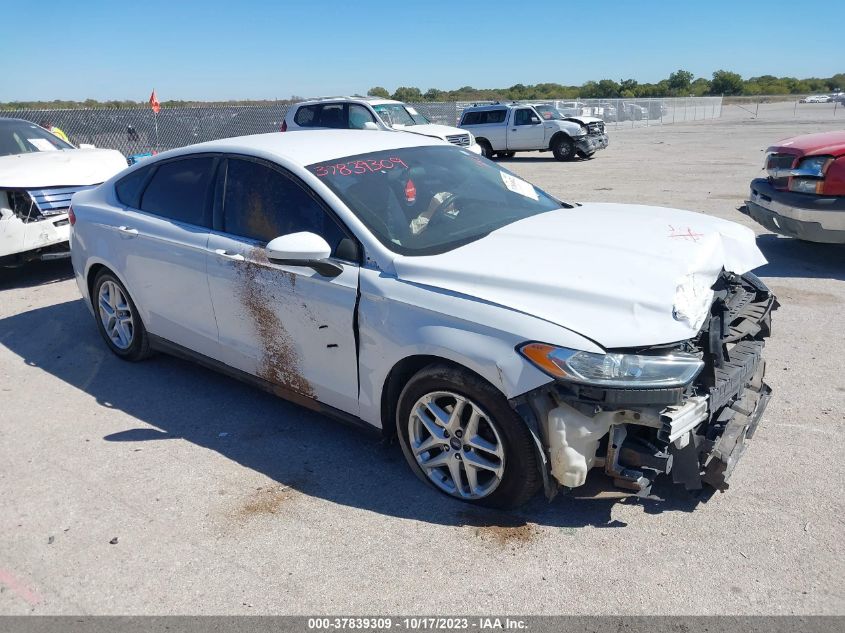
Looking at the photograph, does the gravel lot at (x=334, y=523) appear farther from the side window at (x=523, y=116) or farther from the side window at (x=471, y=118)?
the side window at (x=471, y=118)

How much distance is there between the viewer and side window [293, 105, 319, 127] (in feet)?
53.3

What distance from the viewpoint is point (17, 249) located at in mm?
7391

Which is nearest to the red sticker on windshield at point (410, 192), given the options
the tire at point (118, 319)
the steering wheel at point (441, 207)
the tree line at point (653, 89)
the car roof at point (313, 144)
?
the steering wheel at point (441, 207)

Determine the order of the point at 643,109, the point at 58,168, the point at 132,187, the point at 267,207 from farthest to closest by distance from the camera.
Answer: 1. the point at 643,109
2. the point at 58,168
3. the point at 132,187
4. the point at 267,207

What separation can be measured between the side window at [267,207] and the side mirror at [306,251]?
5.8 inches

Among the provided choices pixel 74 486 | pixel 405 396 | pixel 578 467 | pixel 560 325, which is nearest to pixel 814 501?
A: pixel 578 467

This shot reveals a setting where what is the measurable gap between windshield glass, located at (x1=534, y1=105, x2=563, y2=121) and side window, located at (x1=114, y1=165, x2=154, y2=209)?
18.0 metres

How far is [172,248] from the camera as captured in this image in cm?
457

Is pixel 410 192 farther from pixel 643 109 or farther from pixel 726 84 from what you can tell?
pixel 726 84

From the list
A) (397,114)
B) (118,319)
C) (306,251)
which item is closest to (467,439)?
(306,251)

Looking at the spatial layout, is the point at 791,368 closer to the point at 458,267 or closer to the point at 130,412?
the point at 458,267

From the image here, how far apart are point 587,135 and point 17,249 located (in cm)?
1716

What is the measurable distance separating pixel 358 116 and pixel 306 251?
12951 millimetres

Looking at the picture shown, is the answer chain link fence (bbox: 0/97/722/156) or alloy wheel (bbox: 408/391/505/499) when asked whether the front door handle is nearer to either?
alloy wheel (bbox: 408/391/505/499)
